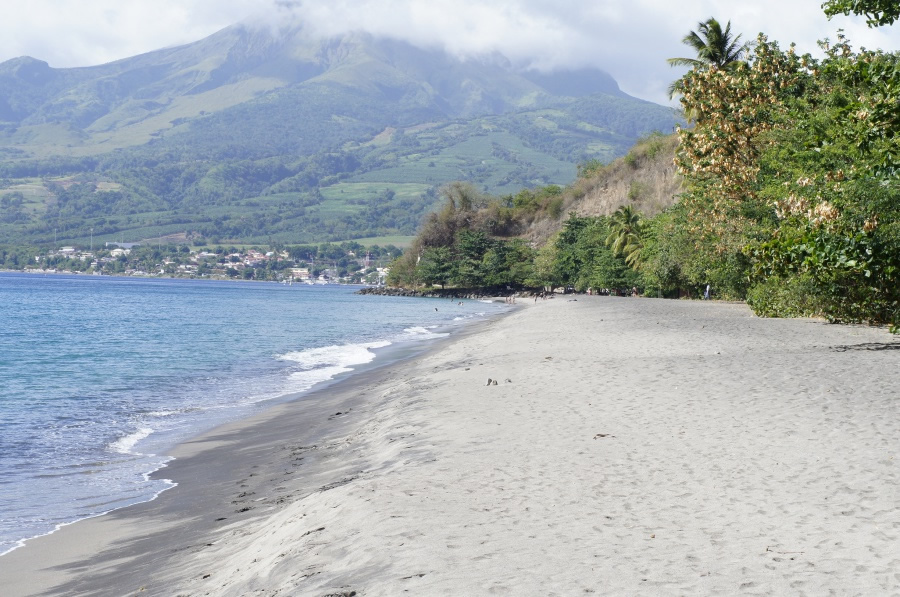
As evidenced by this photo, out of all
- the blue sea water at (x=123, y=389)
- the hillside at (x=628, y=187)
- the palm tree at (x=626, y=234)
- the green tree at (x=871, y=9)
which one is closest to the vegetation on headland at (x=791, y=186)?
the green tree at (x=871, y=9)

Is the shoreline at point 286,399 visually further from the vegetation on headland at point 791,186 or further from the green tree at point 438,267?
the green tree at point 438,267

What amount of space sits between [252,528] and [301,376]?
16536 millimetres

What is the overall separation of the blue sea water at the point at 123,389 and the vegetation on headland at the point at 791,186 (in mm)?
12425

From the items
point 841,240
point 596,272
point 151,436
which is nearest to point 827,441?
point 841,240

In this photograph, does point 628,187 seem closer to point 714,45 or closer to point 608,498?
point 714,45

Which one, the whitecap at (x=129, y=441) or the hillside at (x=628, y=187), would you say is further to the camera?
the hillside at (x=628, y=187)

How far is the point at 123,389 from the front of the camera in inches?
873

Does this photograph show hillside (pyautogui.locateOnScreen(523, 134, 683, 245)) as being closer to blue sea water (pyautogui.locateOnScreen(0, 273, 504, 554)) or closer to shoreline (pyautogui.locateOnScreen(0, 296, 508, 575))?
blue sea water (pyautogui.locateOnScreen(0, 273, 504, 554))

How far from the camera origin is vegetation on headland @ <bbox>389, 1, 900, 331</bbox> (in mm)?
16391

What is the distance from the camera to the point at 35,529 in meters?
9.34

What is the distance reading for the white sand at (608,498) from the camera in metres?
5.71

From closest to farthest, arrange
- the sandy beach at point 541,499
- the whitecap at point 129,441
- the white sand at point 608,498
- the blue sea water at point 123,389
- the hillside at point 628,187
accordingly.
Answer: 1. the white sand at point 608,498
2. the sandy beach at point 541,499
3. the blue sea water at point 123,389
4. the whitecap at point 129,441
5. the hillside at point 628,187

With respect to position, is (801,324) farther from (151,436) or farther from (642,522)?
(642,522)

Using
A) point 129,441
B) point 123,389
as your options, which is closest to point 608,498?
point 129,441
